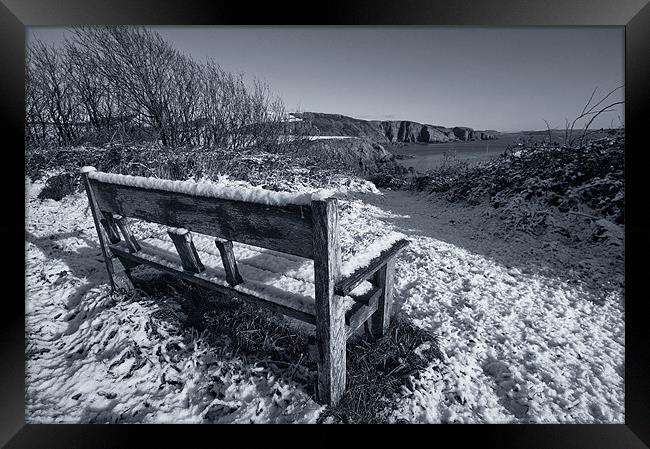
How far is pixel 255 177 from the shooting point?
7.56 meters

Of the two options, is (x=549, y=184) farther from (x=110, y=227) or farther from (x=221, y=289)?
(x=110, y=227)

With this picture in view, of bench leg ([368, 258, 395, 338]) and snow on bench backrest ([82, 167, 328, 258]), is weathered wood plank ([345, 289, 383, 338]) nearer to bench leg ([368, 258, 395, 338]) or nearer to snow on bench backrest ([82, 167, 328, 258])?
bench leg ([368, 258, 395, 338])

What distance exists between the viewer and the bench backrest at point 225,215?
137cm

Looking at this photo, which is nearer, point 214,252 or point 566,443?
point 566,443

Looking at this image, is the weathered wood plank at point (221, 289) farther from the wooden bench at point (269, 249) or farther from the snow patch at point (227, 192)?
the snow patch at point (227, 192)

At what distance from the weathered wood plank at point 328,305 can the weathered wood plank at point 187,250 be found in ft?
3.42

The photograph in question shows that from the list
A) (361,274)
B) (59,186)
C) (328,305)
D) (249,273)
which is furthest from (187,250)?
(59,186)

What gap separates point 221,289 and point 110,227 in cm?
154

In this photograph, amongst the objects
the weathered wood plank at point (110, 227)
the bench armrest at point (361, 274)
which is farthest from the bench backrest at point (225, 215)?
the weathered wood plank at point (110, 227)

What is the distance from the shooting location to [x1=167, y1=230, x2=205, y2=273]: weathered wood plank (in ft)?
6.20
